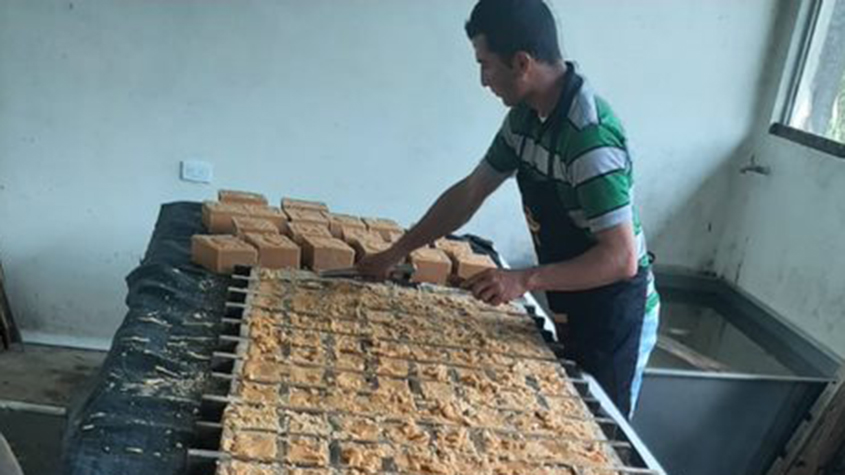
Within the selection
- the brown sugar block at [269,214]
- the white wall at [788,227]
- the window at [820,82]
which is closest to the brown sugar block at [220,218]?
the brown sugar block at [269,214]

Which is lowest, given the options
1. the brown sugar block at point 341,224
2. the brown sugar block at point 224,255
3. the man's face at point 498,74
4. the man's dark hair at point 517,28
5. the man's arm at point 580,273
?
the brown sugar block at point 224,255

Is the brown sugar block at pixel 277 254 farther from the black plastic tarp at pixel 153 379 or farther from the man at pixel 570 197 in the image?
the man at pixel 570 197

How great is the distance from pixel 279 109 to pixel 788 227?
206 cm

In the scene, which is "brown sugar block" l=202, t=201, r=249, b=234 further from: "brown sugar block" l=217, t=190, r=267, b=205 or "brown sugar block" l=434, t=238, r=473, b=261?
"brown sugar block" l=434, t=238, r=473, b=261

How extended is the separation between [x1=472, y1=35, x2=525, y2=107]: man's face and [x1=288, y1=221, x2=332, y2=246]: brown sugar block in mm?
692

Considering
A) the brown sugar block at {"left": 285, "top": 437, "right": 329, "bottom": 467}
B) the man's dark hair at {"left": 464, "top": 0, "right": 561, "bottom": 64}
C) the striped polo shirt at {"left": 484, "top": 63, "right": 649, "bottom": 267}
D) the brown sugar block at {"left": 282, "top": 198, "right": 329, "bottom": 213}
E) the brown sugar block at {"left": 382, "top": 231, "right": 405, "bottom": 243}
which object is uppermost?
the man's dark hair at {"left": 464, "top": 0, "right": 561, "bottom": 64}

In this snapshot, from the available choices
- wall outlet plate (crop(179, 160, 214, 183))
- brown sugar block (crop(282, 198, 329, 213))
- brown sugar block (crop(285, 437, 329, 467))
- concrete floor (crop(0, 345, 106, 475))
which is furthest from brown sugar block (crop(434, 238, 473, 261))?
wall outlet plate (crop(179, 160, 214, 183))

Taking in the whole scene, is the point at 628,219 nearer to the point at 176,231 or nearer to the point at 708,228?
the point at 176,231

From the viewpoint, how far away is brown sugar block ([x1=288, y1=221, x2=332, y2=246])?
2.21 metres

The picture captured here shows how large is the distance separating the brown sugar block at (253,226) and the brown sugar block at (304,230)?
4cm

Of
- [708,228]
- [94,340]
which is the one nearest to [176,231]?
[94,340]

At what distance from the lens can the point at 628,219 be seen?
1.64 m

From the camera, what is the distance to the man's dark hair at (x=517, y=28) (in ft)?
5.51

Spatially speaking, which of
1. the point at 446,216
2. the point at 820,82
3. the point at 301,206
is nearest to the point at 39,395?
the point at 301,206
